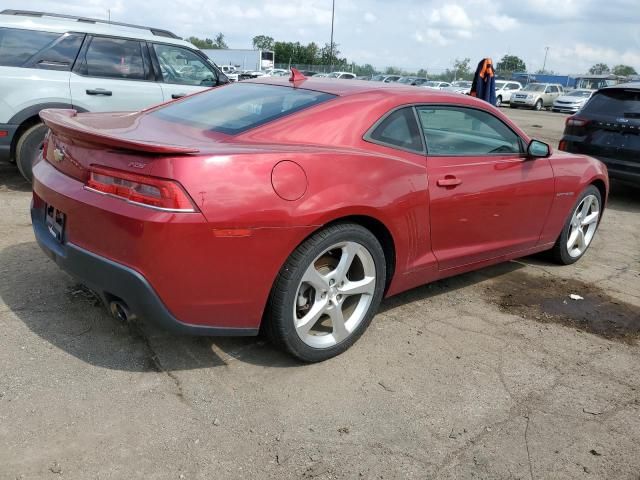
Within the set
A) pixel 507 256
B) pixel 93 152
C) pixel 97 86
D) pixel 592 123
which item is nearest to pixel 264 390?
pixel 93 152

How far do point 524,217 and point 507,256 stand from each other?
1.02ft

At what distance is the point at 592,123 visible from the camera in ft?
24.7

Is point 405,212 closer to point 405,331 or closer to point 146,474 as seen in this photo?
point 405,331

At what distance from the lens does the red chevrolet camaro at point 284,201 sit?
2480 millimetres

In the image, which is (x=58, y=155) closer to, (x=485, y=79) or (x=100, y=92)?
(x=100, y=92)

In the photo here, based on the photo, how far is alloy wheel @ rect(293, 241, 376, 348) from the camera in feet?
9.74

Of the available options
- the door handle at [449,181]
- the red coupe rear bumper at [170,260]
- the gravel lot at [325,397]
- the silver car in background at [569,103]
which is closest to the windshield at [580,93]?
the silver car in background at [569,103]

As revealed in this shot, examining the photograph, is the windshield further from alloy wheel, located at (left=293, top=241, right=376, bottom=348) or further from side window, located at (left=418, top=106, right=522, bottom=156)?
alloy wheel, located at (left=293, top=241, right=376, bottom=348)

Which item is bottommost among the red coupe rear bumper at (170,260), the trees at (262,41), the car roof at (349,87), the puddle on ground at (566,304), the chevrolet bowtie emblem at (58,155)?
the puddle on ground at (566,304)

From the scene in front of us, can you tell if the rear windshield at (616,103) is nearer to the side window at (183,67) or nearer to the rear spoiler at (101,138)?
the side window at (183,67)

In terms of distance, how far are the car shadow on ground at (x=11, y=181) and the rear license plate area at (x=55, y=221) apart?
146 inches

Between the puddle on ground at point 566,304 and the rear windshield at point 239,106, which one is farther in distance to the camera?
the puddle on ground at point 566,304

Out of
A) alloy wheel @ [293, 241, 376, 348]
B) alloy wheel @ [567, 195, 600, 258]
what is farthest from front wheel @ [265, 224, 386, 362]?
alloy wheel @ [567, 195, 600, 258]

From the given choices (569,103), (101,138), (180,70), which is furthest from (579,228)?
(569,103)
